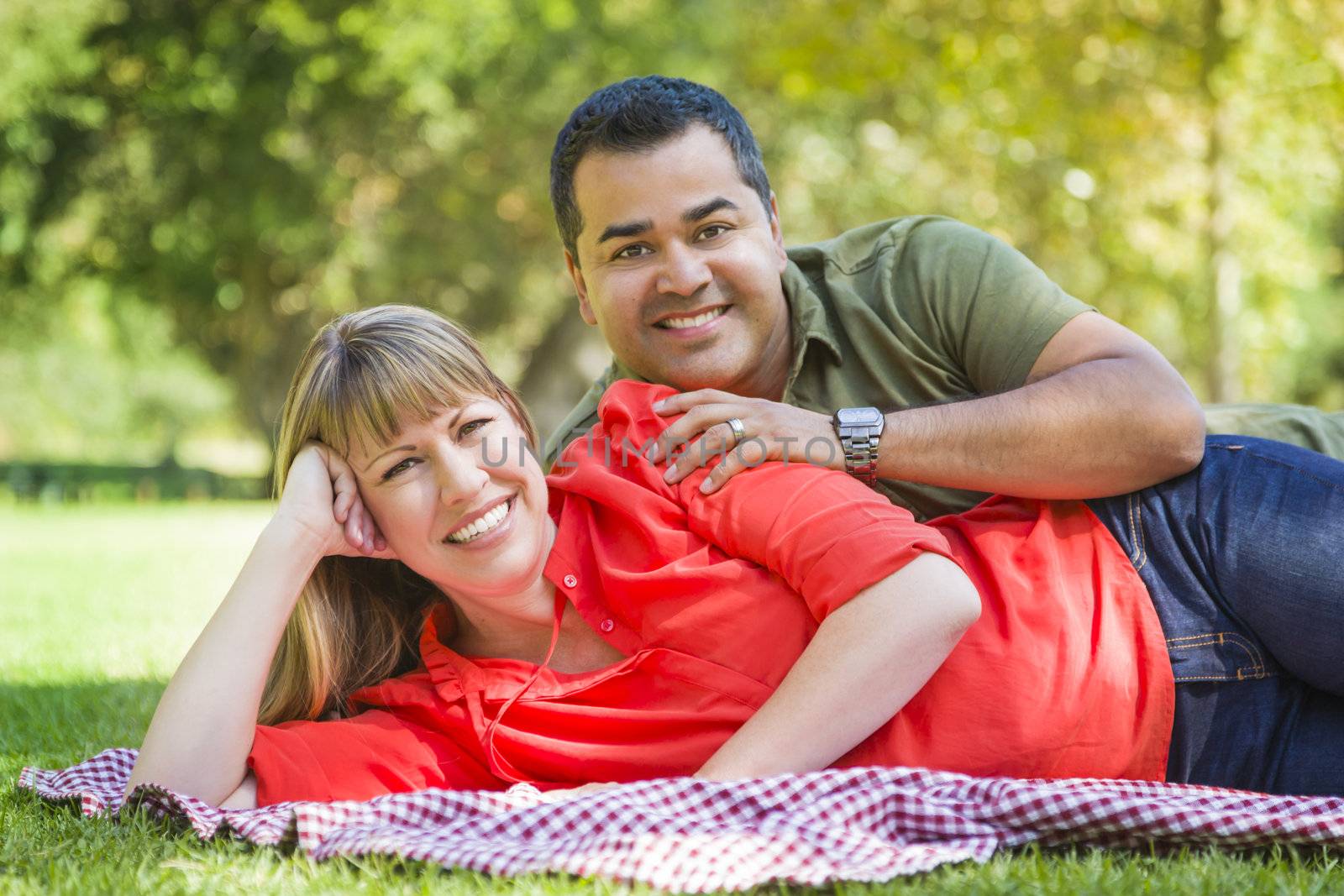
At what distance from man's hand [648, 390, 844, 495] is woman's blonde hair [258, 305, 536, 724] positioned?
0.47 meters

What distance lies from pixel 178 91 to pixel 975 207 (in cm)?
1030

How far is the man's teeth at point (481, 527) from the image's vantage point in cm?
300

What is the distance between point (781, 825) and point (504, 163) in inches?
598

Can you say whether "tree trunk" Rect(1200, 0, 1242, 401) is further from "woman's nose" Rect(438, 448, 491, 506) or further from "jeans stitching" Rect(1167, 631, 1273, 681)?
"woman's nose" Rect(438, 448, 491, 506)

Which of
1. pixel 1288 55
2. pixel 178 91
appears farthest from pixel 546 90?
pixel 1288 55

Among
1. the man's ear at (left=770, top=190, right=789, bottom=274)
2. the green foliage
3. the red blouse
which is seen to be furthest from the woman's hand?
the green foliage

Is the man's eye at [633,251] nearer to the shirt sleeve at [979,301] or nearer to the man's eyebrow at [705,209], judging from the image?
the man's eyebrow at [705,209]

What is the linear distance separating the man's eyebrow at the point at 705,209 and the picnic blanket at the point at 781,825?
1.72 meters

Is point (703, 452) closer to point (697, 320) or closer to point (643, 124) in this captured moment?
point (697, 320)

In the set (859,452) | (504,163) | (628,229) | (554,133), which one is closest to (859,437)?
(859,452)

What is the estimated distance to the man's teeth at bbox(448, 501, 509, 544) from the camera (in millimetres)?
3000

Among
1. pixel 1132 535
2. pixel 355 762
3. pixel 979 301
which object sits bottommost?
pixel 355 762

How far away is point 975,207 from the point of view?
15773mm

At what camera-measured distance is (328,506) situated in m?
3.08
